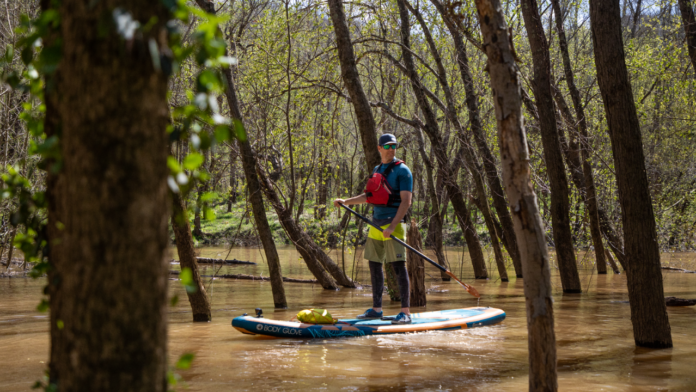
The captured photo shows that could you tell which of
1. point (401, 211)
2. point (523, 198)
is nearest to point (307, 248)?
point (401, 211)

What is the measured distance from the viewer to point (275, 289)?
8.91 meters

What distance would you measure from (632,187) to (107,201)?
5004 millimetres

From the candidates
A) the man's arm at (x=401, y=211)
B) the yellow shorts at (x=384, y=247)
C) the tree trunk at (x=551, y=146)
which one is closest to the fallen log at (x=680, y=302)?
the tree trunk at (x=551, y=146)

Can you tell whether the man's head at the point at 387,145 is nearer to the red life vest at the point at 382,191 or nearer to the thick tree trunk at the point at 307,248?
the red life vest at the point at 382,191

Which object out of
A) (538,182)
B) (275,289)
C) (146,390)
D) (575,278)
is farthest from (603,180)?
(146,390)

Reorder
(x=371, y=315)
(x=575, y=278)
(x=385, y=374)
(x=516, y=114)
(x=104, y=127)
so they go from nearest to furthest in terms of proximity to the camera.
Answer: (x=104, y=127) → (x=516, y=114) → (x=385, y=374) → (x=371, y=315) → (x=575, y=278)

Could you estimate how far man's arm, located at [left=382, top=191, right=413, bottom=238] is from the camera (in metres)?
6.46

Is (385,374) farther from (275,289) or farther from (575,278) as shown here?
(575,278)

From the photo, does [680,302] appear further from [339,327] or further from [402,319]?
[339,327]

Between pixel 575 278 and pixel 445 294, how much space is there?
7.95 ft

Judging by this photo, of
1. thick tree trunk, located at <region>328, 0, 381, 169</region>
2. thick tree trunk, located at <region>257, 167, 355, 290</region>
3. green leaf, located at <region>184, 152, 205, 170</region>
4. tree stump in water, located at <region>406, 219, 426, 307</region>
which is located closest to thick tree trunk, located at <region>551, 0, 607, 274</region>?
tree stump in water, located at <region>406, 219, 426, 307</region>

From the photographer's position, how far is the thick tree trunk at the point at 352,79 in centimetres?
921

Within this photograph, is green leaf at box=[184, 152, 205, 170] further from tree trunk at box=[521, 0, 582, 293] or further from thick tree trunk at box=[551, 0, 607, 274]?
thick tree trunk at box=[551, 0, 607, 274]

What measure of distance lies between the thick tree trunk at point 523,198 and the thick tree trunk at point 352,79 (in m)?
6.12
